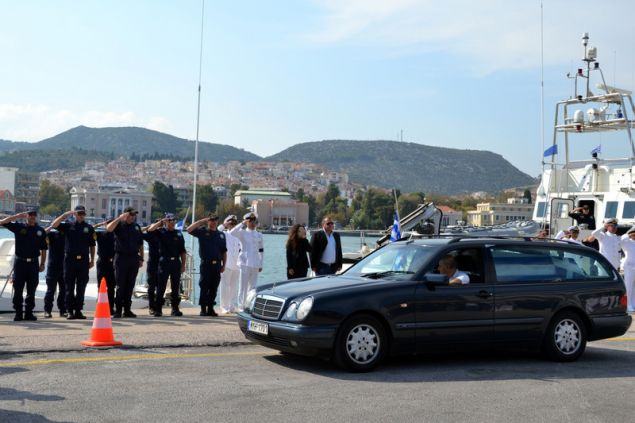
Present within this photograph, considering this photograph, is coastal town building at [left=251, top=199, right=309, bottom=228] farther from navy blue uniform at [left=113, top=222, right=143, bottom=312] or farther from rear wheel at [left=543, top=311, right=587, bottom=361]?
rear wheel at [left=543, top=311, right=587, bottom=361]

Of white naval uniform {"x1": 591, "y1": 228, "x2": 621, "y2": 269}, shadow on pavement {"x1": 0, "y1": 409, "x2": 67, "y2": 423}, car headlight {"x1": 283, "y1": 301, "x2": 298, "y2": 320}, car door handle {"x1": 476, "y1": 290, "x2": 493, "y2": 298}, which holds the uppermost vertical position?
white naval uniform {"x1": 591, "y1": 228, "x2": 621, "y2": 269}

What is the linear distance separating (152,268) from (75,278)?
152 centimetres

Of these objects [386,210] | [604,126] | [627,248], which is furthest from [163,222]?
[386,210]

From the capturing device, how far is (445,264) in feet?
30.0

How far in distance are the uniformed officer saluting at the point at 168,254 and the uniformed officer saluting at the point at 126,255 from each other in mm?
399

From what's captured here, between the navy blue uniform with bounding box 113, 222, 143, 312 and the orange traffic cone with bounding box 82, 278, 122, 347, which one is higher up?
the navy blue uniform with bounding box 113, 222, 143, 312

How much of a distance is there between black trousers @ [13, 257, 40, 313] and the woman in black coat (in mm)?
4005

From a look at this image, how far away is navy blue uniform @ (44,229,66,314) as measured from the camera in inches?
503

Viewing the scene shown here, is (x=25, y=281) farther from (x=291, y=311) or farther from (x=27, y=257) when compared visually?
(x=291, y=311)

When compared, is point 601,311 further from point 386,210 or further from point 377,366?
point 386,210

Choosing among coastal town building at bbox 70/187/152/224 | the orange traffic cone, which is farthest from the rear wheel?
coastal town building at bbox 70/187/152/224

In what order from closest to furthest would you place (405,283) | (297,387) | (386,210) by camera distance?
(297,387)
(405,283)
(386,210)

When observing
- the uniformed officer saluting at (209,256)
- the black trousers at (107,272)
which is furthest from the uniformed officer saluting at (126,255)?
the uniformed officer saluting at (209,256)

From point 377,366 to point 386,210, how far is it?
8540 cm
